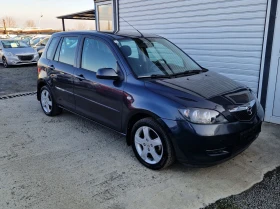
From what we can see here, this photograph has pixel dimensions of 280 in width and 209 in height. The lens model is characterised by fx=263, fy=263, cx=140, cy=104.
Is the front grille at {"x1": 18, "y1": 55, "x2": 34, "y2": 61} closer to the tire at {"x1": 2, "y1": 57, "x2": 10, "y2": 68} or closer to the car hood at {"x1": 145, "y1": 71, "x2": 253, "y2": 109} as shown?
the tire at {"x1": 2, "y1": 57, "x2": 10, "y2": 68}

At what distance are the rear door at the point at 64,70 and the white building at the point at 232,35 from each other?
3.02m

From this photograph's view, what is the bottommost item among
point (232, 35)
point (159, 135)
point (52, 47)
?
point (159, 135)

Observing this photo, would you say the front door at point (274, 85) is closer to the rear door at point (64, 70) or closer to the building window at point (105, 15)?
the rear door at point (64, 70)

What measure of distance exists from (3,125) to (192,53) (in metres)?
4.30

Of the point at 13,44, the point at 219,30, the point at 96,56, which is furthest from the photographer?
the point at 13,44

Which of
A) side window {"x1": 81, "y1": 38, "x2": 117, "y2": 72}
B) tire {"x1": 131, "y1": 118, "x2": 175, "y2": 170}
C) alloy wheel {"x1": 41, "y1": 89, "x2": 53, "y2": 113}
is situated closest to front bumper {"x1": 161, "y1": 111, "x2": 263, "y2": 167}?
tire {"x1": 131, "y1": 118, "x2": 175, "y2": 170}

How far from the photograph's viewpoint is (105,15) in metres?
9.14

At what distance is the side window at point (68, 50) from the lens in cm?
419

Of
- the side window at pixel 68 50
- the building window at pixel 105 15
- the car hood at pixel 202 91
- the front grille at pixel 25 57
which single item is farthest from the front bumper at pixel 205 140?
the front grille at pixel 25 57

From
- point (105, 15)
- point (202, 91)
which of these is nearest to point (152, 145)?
point (202, 91)

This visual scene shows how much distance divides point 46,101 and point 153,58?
2.62 metres

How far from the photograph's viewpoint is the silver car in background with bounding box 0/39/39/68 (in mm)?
12445

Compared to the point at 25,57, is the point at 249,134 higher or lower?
lower

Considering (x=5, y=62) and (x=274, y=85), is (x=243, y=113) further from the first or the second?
(x=5, y=62)
